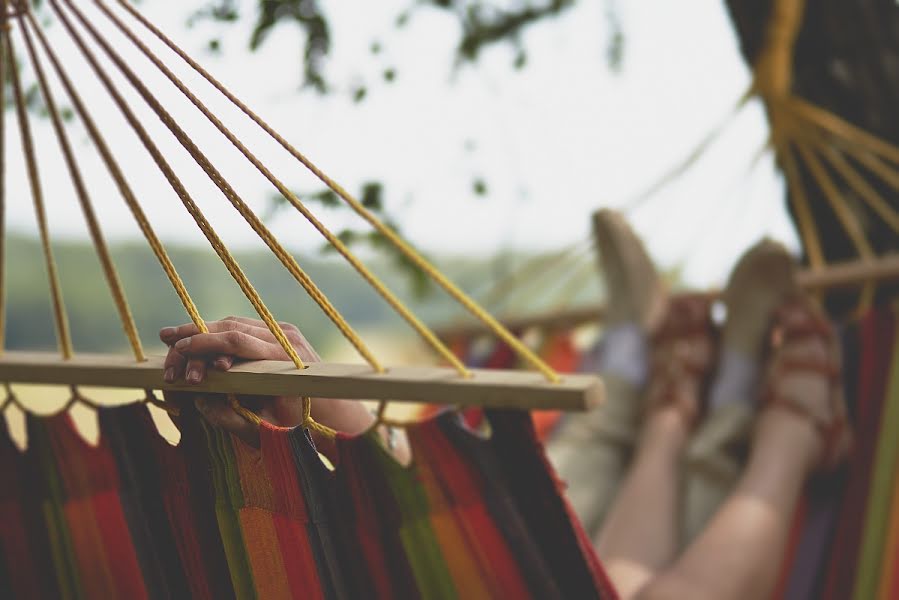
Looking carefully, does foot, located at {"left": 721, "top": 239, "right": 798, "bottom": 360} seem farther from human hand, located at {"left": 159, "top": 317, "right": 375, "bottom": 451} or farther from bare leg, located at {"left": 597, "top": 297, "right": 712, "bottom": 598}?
human hand, located at {"left": 159, "top": 317, "right": 375, "bottom": 451}

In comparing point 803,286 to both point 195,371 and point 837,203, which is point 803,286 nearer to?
point 837,203

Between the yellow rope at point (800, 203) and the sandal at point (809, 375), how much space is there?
1.58 feet

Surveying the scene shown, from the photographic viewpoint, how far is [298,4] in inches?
57.9

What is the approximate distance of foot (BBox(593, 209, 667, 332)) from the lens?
5.33ft

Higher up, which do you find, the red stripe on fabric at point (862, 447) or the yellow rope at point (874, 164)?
the yellow rope at point (874, 164)

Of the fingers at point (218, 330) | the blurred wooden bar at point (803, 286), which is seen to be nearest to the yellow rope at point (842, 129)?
the blurred wooden bar at point (803, 286)

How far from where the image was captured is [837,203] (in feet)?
6.04

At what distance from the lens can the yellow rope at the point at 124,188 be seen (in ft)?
2.23

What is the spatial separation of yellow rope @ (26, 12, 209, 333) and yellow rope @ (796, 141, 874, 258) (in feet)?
4.92

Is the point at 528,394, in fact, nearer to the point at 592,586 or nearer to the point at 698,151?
the point at 592,586

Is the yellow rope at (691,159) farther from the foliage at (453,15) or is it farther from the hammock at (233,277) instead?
the hammock at (233,277)

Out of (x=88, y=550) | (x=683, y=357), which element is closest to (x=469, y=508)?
(x=88, y=550)

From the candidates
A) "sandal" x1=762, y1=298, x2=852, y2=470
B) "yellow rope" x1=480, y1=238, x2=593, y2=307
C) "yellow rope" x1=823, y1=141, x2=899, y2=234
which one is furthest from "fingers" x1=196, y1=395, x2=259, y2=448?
"yellow rope" x1=823, y1=141, x2=899, y2=234

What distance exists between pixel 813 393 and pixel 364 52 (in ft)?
3.59
